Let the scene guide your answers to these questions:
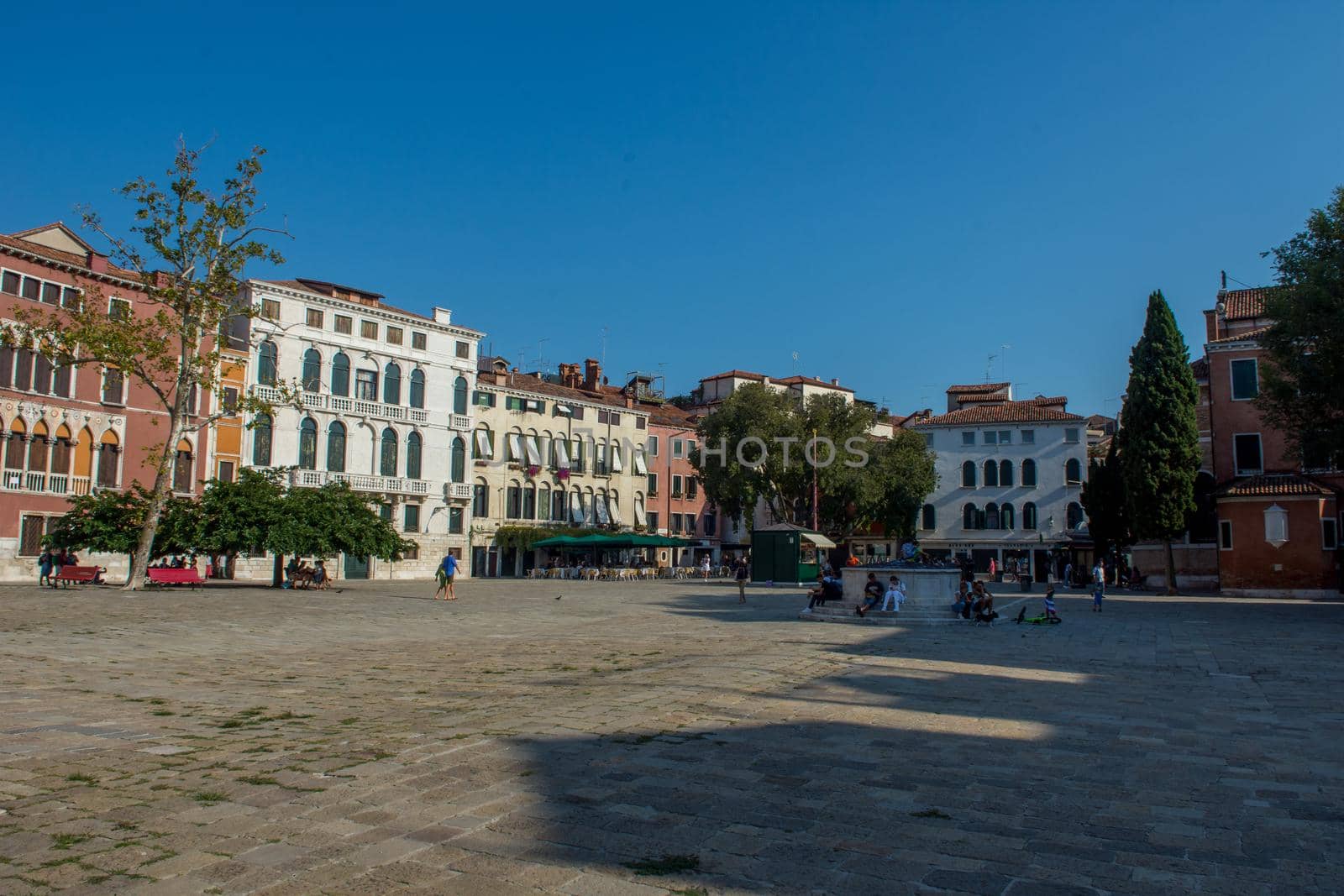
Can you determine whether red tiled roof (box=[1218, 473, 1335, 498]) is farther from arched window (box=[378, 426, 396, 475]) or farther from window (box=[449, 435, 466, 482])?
arched window (box=[378, 426, 396, 475])

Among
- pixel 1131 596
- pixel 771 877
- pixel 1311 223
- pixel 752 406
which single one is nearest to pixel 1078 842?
pixel 771 877

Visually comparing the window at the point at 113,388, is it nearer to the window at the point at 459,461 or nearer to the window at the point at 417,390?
the window at the point at 417,390

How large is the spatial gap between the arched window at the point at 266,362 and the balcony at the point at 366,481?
4.73 m

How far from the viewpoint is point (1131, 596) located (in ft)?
118

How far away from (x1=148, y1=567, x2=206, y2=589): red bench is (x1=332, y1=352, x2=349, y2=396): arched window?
18.2 metres

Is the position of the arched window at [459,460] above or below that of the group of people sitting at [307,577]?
above

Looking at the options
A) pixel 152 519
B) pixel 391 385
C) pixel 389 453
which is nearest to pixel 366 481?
pixel 389 453

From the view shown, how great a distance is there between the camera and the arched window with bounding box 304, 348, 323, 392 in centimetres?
4772

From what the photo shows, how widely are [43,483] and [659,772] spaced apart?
39.1 metres

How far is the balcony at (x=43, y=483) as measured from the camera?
119 ft

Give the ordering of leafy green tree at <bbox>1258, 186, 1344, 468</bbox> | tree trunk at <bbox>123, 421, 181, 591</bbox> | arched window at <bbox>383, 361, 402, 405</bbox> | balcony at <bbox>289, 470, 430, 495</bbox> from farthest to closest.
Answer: arched window at <bbox>383, 361, 402, 405</bbox>, balcony at <bbox>289, 470, 430, 495</bbox>, tree trunk at <bbox>123, 421, 181, 591</bbox>, leafy green tree at <bbox>1258, 186, 1344, 468</bbox>

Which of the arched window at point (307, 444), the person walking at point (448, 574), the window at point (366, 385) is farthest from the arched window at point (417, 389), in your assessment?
the person walking at point (448, 574)

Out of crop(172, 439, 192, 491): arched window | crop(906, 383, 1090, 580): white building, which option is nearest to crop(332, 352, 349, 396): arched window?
crop(172, 439, 192, 491): arched window

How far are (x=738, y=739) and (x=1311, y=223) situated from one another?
2542 centimetres
